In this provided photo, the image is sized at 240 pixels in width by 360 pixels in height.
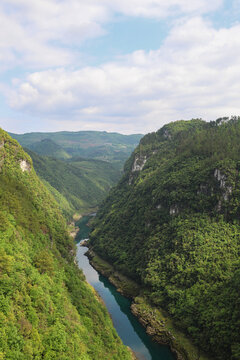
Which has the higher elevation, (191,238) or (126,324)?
(191,238)

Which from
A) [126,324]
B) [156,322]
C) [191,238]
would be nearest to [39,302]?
[156,322]

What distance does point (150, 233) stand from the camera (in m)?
108

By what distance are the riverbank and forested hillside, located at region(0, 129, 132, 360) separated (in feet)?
43.5

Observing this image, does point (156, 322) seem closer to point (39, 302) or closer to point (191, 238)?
point (191, 238)

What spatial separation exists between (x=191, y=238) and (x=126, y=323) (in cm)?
3494

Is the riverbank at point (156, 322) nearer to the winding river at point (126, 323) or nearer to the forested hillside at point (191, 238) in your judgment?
the winding river at point (126, 323)

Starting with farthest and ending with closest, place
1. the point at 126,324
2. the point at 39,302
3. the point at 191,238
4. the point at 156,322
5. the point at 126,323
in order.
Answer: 1. the point at 191,238
2. the point at 126,323
3. the point at 126,324
4. the point at 156,322
5. the point at 39,302

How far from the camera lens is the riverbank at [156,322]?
65562 mm

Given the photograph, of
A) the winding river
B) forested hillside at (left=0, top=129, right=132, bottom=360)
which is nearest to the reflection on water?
the winding river

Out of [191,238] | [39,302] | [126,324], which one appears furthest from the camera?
[191,238]

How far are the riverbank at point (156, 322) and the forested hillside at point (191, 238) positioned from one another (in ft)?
6.75

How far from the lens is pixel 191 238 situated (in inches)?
3583

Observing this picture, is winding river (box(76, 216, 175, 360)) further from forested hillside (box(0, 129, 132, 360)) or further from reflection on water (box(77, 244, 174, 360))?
forested hillside (box(0, 129, 132, 360))

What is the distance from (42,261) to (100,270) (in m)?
57.4
